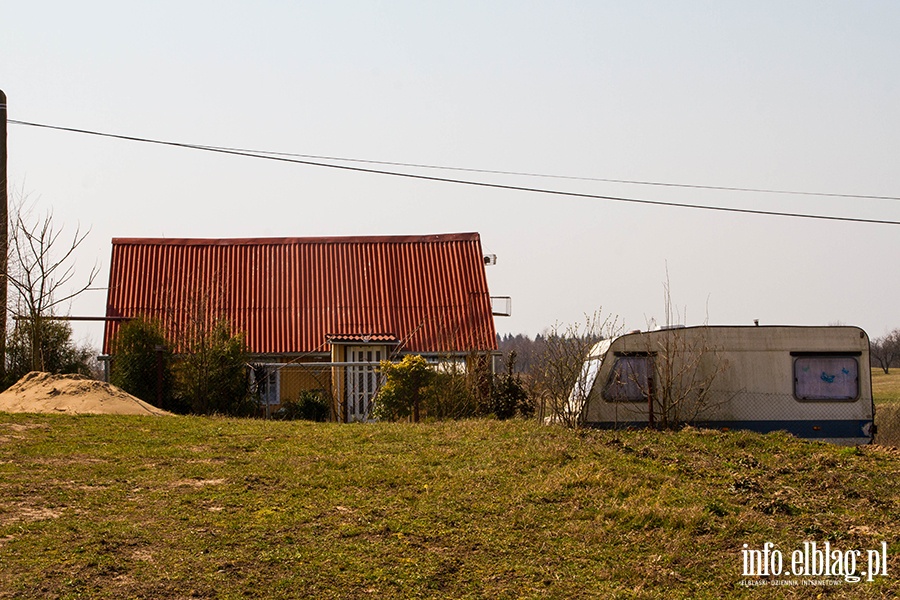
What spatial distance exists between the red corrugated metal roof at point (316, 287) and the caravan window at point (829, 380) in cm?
983

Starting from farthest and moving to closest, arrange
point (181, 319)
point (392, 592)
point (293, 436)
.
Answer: point (181, 319), point (293, 436), point (392, 592)

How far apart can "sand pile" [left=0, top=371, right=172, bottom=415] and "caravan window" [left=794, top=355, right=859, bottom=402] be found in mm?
11534

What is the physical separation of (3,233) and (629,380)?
1336cm

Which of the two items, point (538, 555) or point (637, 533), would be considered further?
point (637, 533)

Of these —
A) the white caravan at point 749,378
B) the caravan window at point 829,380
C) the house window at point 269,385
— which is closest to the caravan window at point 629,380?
the white caravan at point 749,378

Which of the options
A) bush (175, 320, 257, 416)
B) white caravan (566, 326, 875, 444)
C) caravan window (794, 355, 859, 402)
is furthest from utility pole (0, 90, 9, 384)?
caravan window (794, 355, 859, 402)

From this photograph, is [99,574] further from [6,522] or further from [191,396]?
[191,396]

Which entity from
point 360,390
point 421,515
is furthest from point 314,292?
point 421,515

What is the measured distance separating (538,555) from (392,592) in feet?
4.86

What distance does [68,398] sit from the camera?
17.7 m

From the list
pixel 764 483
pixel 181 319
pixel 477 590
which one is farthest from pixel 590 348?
pixel 181 319

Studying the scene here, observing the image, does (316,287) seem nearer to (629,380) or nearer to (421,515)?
(629,380)

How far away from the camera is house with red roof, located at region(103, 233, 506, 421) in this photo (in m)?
26.4

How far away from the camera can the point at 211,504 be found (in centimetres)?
984
